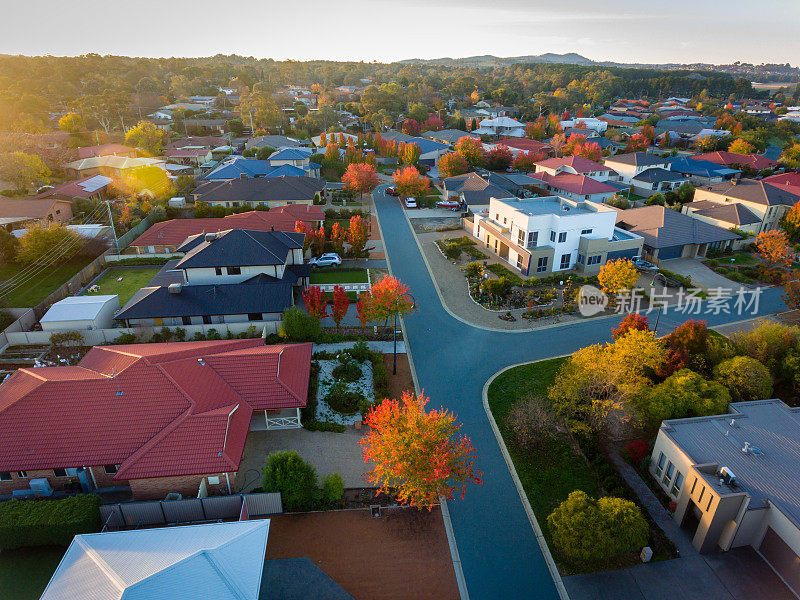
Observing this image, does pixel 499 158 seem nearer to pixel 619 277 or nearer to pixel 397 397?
pixel 619 277

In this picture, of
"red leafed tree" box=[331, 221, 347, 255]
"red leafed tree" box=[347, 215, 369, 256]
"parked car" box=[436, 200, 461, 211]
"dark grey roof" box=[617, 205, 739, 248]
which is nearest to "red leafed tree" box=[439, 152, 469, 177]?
"parked car" box=[436, 200, 461, 211]

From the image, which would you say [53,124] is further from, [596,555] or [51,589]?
[596,555]

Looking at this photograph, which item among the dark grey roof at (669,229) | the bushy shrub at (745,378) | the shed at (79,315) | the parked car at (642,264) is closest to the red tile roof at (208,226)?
the shed at (79,315)

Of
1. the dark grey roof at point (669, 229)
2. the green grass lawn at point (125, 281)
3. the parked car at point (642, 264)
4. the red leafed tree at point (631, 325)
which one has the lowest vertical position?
the green grass lawn at point (125, 281)

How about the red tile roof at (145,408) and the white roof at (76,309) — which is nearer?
the red tile roof at (145,408)

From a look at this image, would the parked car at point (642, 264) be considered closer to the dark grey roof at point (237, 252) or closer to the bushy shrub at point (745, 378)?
the bushy shrub at point (745, 378)

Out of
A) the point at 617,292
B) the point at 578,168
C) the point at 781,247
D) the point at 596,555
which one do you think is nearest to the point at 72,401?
the point at 596,555
